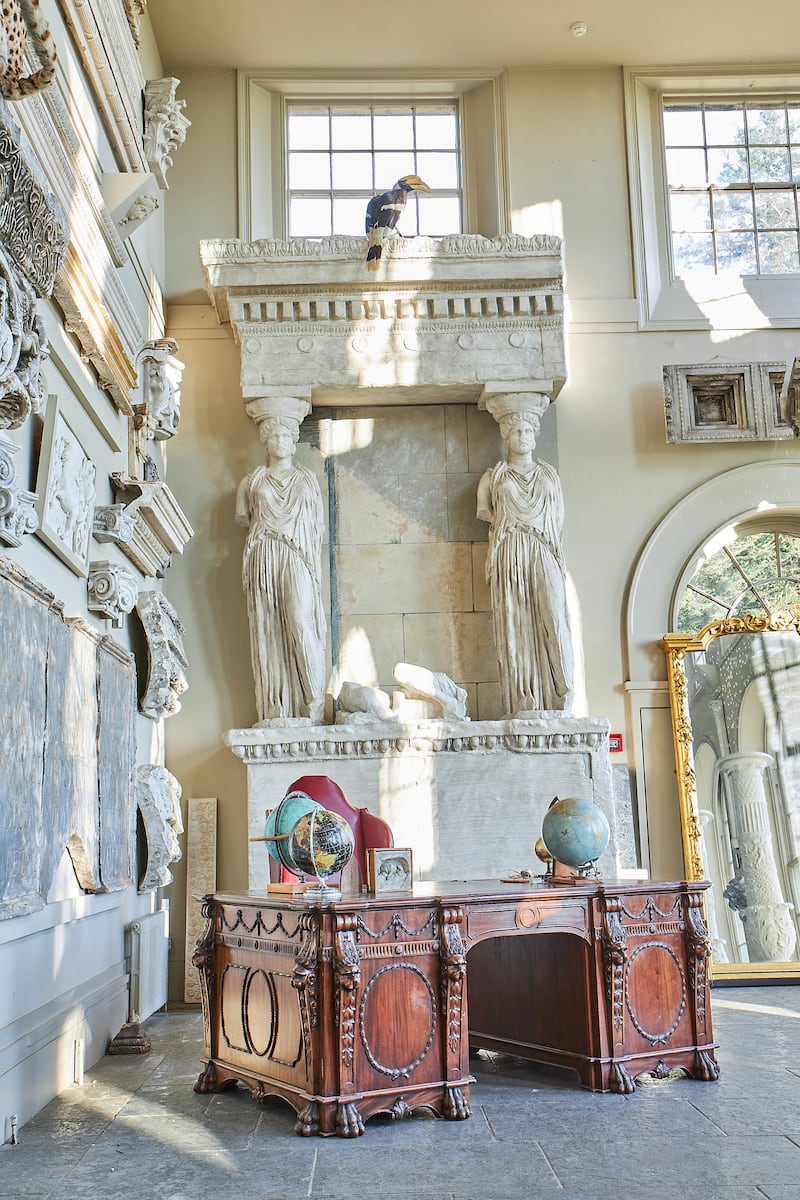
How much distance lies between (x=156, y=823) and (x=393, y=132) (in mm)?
6165

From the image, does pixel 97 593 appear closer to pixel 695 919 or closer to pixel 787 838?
pixel 695 919

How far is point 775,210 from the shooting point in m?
10.0

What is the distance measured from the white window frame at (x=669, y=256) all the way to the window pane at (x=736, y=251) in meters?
0.18

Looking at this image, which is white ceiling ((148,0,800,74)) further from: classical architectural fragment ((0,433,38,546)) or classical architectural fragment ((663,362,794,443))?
classical architectural fragment ((0,433,38,546))

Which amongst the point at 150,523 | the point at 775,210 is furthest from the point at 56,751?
the point at 775,210

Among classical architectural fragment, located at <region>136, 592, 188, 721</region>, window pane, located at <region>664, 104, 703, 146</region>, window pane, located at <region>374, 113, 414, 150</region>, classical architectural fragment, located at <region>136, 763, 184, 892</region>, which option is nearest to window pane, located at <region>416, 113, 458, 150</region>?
window pane, located at <region>374, 113, 414, 150</region>

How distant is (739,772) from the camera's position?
8.80m

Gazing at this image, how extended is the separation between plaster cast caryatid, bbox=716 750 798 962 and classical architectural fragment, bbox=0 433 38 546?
227 inches

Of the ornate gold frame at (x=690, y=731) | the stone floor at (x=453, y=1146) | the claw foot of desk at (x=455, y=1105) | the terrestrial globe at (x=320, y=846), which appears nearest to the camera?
the stone floor at (x=453, y=1146)

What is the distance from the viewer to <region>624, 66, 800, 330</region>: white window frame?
9.59m

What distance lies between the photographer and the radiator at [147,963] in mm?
6977

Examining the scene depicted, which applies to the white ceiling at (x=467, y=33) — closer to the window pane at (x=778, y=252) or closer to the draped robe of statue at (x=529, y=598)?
the window pane at (x=778, y=252)

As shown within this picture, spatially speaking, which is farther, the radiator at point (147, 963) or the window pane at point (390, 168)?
the window pane at point (390, 168)

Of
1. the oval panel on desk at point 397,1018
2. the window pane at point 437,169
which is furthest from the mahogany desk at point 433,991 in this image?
the window pane at point 437,169
